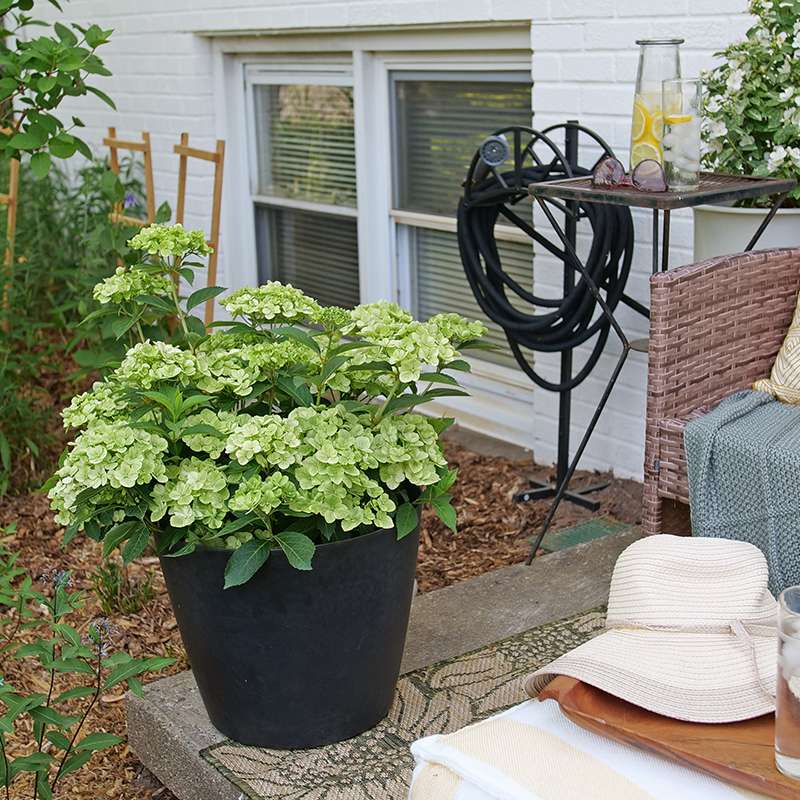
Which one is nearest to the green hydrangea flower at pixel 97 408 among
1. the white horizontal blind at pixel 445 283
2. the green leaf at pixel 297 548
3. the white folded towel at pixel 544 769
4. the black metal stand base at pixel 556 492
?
the green leaf at pixel 297 548

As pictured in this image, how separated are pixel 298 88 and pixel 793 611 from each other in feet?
11.9

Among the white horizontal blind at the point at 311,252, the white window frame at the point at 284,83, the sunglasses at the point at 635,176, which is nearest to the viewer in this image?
the sunglasses at the point at 635,176

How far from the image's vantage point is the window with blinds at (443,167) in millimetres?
3830

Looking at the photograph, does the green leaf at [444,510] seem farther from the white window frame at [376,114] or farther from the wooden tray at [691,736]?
the white window frame at [376,114]

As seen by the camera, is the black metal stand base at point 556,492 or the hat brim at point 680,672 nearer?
the hat brim at point 680,672

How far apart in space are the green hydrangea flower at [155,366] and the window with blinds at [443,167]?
1.97 meters

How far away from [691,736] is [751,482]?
79 cm

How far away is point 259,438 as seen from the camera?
1.83 m

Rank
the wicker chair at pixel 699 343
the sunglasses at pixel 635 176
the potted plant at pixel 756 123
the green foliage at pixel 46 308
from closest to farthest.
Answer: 1. the wicker chair at pixel 699 343
2. the sunglasses at pixel 635 176
3. the potted plant at pixel 756 123
4. the green foliage at pixel 46 308

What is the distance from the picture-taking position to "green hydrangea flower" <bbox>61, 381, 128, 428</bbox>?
1963 mm

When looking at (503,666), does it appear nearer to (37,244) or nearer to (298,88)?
(298,88)

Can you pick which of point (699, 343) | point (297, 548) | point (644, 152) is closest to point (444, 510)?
point (297, 548)

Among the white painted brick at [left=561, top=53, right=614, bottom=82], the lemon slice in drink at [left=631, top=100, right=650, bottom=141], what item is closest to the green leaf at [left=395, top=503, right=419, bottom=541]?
the lemon slice in drink at [left=631, top=100, right=650, bottom=141]

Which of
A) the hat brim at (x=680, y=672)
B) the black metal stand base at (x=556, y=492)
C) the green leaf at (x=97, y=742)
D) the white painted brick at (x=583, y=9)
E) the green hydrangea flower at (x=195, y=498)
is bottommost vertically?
the black metal stand base at (x=556, y=492)
